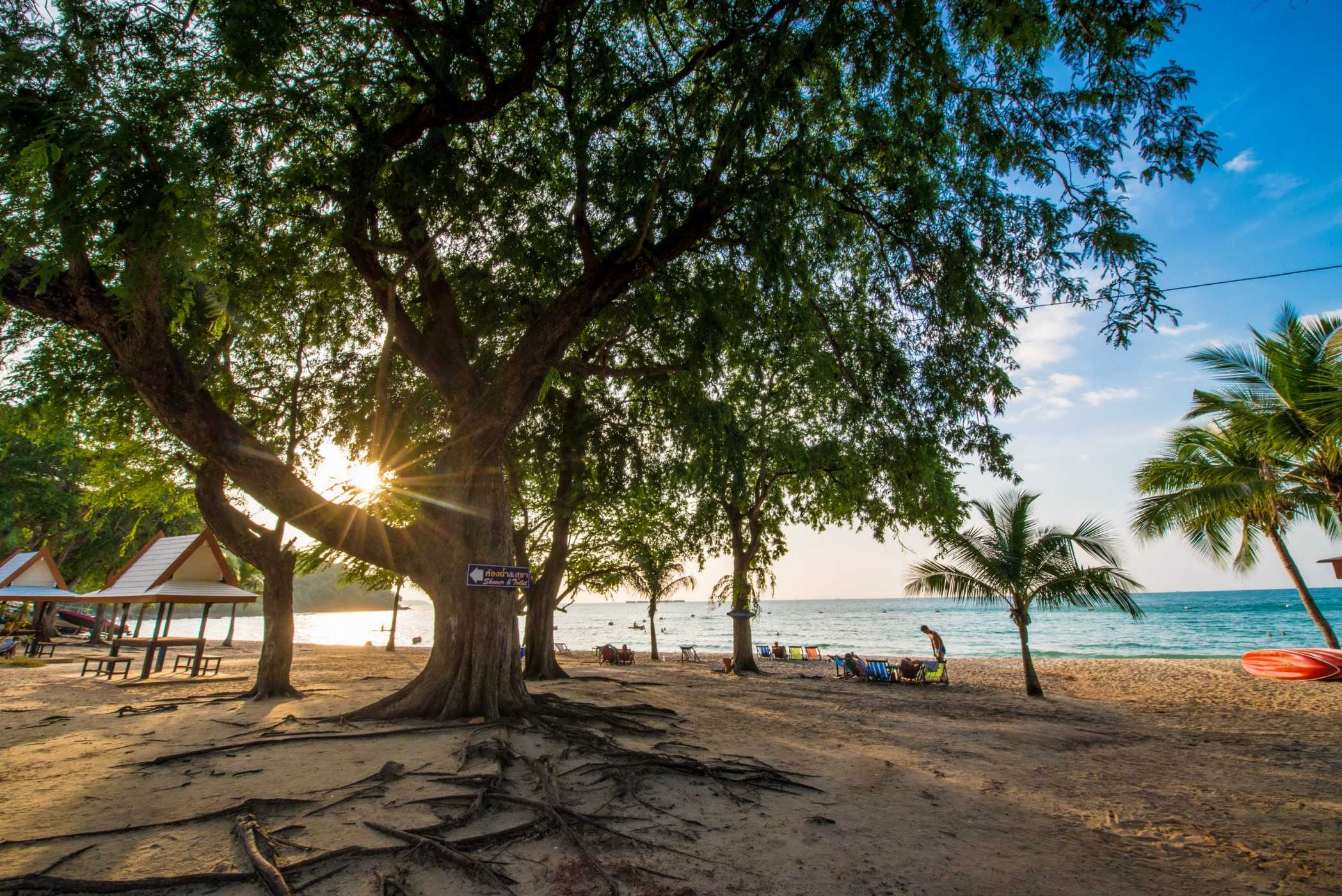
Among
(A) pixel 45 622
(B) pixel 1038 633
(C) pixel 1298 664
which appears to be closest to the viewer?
(C) pixel 1298 664

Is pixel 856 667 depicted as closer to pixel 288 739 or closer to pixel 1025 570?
pixel 1025 570

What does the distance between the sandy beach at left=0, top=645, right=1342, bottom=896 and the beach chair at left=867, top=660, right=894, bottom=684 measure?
7.69 meters

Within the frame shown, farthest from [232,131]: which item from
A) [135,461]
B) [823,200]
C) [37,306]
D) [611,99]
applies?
[135,461]

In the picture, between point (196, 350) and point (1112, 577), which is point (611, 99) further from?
point (1112, 577)

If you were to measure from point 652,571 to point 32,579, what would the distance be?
65.8ft

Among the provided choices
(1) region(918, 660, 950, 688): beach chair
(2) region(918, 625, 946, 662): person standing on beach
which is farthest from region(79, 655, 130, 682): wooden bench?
(2) region(918, 625, 946, 662): person standing on beach

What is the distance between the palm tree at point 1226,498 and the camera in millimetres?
13172

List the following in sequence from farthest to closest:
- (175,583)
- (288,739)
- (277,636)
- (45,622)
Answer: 1. (45,622)
2. (175,583)
3. (277,636)
4. (288,739)

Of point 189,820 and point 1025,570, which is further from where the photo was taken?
point 1025,570

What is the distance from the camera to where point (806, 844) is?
4.15 meters

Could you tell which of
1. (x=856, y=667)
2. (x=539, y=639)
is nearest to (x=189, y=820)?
(x=539, y=639)

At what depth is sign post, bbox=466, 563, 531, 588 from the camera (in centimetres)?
790

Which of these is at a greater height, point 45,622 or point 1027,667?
point 45,622

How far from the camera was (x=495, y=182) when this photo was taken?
25.5 ft
